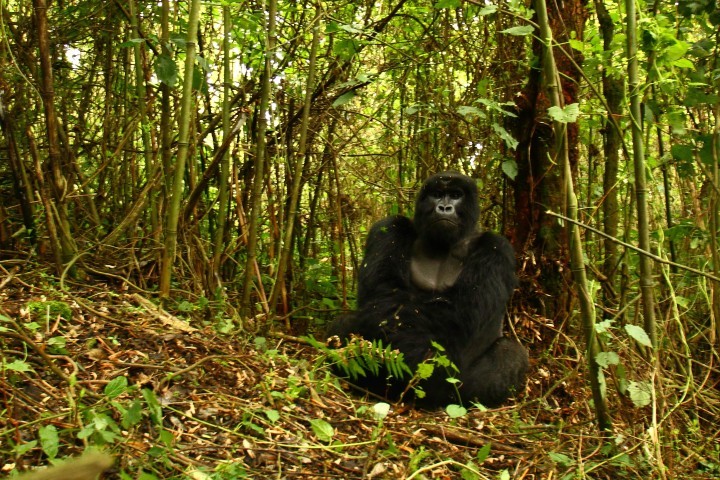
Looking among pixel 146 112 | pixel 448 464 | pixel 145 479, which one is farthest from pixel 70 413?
pixel 146 112

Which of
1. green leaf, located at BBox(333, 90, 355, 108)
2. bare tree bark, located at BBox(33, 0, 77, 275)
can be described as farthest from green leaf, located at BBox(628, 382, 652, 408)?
bare tree bark, located at BBox(33, 0, 77, 275)

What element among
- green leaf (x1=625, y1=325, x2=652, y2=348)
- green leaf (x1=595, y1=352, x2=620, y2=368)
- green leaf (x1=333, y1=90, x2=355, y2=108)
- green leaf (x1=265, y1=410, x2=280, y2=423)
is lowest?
green leaf (x1=265, y1=410, x2=280, y2=423)

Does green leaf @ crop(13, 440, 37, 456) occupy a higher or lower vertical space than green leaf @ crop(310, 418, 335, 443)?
higher

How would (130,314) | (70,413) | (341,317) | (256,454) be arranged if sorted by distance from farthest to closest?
(341,317) → (130,314) → (256,454) → (70,413)

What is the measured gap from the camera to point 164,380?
8.55 ft

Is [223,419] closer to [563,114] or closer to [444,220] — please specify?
[563,114]

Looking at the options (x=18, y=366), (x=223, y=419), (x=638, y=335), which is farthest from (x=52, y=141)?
(x=638, y=335)

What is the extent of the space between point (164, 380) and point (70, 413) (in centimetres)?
46

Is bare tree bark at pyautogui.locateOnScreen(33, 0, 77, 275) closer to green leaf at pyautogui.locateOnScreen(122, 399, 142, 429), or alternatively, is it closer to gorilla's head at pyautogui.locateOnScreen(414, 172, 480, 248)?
green leaf at pyautogui.locateOnScreen(122, 399, 142, 429)

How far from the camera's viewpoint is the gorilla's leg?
3.63 m

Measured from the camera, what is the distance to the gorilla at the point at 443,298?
11.9ft

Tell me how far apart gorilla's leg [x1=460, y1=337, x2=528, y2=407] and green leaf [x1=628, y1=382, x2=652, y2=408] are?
115cm

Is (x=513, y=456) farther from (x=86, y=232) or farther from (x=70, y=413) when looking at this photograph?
(x=86, y=232)

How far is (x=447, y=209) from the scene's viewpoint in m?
4.04
